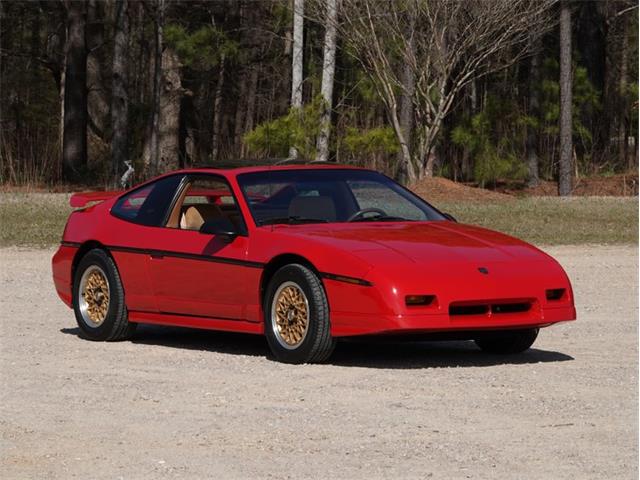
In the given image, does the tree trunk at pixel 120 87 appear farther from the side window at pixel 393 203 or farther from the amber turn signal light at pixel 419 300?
the amber turn signal light at pixel 419 300

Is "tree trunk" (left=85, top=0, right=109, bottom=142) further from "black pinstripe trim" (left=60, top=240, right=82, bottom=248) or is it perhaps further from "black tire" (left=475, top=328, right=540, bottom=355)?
"black tire" (left=475, top=328, right=540, bottom=355)

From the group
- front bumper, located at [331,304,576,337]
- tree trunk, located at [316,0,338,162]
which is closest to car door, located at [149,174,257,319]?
front bumper, located at [331,304,576,337]

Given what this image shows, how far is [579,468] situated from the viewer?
7.32 m

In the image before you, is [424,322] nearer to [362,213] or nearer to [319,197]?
[362,213]

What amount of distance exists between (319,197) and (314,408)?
2.87 m

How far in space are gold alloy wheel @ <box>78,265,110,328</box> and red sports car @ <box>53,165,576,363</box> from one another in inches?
0.5

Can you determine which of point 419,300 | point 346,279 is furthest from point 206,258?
point 419,300

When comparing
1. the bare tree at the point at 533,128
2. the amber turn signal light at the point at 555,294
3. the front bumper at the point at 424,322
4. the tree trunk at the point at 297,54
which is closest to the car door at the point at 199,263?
the front bumper at the point at 424,322

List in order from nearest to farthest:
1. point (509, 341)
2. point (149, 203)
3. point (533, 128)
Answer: point (509, 341) → point (149, 203) → point (533, 128)

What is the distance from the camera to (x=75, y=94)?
144 ft

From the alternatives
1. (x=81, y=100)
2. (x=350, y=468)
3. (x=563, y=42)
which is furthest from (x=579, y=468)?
(x=81, y=100)

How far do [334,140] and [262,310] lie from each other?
28.3 metres

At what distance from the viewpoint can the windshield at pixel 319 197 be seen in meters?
11.4

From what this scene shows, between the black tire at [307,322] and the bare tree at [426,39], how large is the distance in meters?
22.9
